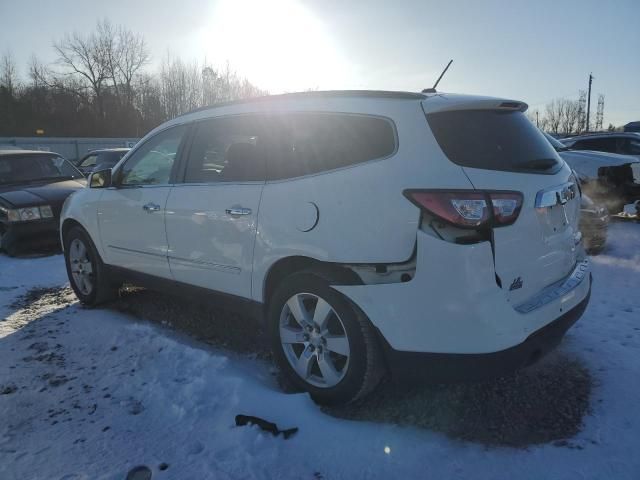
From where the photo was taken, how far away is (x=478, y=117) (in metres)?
2.69

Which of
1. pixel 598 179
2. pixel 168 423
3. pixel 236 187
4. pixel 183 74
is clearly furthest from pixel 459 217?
pixel 183 74

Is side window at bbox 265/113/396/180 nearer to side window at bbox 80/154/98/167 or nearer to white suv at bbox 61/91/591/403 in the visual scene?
white suv at bbox 61/91/591/403

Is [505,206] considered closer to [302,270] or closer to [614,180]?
[302,270]

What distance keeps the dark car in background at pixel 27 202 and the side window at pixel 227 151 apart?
4.70 meters

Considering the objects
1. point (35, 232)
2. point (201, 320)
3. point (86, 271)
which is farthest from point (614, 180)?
point (35, 232)

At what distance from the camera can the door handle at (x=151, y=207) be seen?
385 cm

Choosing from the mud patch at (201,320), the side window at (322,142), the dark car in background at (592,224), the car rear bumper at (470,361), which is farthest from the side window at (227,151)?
the dark car in background at (592,224)

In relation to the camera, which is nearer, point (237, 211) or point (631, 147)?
point (237, 211)

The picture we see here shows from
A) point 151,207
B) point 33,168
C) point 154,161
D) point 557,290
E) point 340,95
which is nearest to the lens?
point 557,290

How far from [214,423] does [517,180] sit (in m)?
2.05

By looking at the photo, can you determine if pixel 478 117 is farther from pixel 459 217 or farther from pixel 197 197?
pixel 197 197

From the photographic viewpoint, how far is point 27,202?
23.6ft

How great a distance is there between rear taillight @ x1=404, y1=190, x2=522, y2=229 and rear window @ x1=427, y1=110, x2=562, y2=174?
18 cm

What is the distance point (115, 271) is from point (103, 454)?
2397 mm
